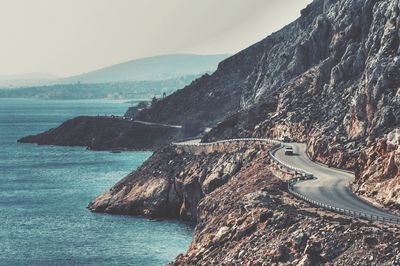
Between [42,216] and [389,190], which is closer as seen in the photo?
[389,190]

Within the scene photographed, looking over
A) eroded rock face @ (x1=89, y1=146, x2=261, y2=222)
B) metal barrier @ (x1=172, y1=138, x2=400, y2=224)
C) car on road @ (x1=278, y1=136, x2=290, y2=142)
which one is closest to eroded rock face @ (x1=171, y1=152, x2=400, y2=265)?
metal barrier @ (x1=172, y1=138, x2=400, y2=224)

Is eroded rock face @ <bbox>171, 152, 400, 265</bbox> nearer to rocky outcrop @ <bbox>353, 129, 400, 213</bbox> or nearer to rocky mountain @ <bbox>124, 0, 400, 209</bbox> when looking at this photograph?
rocky outcrop @ <bbox>353, 129, 400, 213</bbox>

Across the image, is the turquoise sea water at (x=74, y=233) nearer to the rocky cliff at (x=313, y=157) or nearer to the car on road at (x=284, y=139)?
the rocky cliff at (x=313, y=157)

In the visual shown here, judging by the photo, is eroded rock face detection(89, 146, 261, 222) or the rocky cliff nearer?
the rocky cliff

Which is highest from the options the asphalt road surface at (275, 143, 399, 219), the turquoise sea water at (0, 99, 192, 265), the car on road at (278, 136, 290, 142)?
the car on road at (278, 136, 290, 142)

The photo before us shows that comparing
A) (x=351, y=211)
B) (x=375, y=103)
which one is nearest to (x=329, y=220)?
(x=351, y=211)

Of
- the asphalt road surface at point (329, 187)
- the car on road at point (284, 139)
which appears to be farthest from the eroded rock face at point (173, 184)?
the asphalt road surface at point (329, 187)

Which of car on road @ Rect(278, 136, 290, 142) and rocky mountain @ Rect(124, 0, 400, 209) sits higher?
rocky mountain @ Rect(124, 0, 400, 209)

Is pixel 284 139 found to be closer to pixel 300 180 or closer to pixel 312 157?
pixel 312 157

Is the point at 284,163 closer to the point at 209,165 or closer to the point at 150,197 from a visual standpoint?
the point at 209,165

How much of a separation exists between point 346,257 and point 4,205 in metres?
92.1

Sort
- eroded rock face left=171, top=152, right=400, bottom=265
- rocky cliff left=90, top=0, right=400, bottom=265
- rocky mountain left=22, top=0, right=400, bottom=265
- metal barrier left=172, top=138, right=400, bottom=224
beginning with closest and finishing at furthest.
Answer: eroded rock face left=171, top=152, right=400, bottom=265, rocky cliff left=90, top=0, right=400, bottom=265, rocky mountain left=22, top=0, right=400, bottom=265, metal barrier left=172, top=138, right=400, bottom=224

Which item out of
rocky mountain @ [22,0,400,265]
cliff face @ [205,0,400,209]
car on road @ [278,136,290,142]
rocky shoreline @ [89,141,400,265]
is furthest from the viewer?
car on road @ [278,136,290,142]

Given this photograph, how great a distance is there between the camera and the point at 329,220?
80.1m
